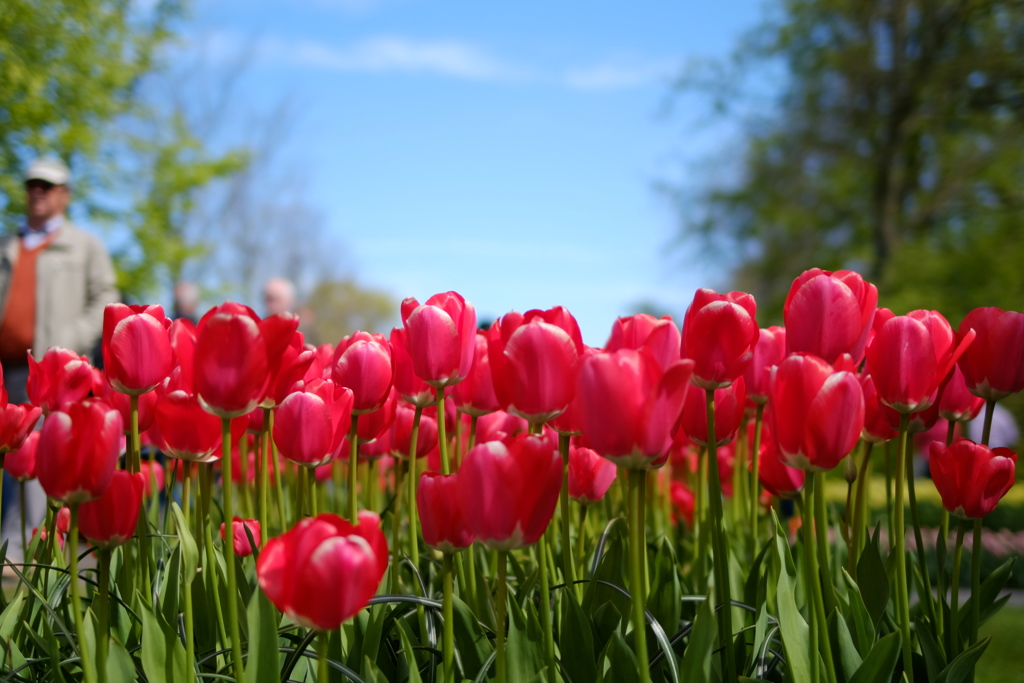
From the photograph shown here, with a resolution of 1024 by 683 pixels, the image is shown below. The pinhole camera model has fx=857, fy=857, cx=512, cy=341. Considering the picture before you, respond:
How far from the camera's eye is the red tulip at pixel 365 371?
1.46 metres

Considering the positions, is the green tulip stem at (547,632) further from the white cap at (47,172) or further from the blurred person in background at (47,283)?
the white cap at (47,172)

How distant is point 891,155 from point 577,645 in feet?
70.6

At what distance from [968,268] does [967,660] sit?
18.9 m

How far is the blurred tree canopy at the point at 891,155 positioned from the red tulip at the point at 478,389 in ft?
50.9

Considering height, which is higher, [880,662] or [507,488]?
[507,488]

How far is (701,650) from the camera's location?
1.07 metres

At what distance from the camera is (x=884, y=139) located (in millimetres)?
21031

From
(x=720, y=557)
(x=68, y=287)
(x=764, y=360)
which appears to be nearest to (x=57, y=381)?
(x=720, y=557)

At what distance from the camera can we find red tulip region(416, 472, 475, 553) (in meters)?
1.14

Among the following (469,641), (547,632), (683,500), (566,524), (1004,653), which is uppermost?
(566,524)

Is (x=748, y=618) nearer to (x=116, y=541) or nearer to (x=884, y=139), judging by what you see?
(x=116, y=541)

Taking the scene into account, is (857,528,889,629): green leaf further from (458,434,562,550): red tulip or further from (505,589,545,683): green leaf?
(458,434,562,550): red tulip

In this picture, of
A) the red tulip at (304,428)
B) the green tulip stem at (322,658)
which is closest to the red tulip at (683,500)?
the red tulip at (304,428)

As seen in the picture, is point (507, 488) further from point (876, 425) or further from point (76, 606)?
point (876, 425)
